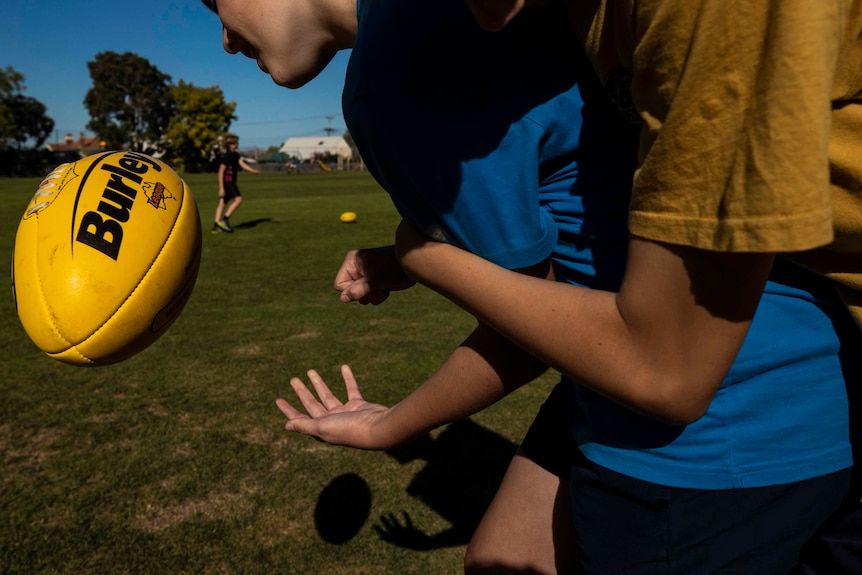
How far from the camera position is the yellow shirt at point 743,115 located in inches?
28.5

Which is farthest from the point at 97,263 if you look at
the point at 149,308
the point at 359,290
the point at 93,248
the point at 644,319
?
the point at 644,319

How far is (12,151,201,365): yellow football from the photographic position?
236cm

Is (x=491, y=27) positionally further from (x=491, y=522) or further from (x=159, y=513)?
(x=159, y=513)

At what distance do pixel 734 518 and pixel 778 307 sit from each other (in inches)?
15.0

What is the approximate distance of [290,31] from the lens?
1495 millimetres

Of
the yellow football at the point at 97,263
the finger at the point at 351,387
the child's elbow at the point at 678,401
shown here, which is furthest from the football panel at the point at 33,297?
the child's elbow at the point at 678,401

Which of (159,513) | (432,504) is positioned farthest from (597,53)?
(159,513)

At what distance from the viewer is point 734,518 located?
119 centimetres

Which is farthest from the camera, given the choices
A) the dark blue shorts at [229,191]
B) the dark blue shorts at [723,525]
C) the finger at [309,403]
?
the dark blue shorts at [229,191]

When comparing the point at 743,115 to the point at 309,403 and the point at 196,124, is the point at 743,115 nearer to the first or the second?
the point at 309,403

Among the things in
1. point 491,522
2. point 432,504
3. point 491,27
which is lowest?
point 432,504

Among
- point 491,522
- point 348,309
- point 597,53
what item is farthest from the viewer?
point 348,309

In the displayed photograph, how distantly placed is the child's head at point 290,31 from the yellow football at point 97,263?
3.47 ft

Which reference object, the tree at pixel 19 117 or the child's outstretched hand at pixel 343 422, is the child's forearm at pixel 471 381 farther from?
the tree at pixel 19 117
